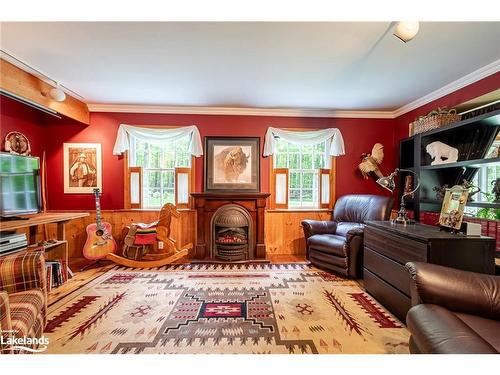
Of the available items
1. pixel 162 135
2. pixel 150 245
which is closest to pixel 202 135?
pixel 162 135

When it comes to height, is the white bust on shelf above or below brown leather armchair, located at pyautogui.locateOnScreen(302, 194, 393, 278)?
above

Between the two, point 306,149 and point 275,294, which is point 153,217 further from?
point 306,149

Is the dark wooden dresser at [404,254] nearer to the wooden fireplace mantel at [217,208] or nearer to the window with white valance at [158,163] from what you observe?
the wooden fireplace mantel at [217,208]

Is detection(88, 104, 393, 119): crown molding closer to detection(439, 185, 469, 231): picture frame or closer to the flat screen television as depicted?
the flat screen television

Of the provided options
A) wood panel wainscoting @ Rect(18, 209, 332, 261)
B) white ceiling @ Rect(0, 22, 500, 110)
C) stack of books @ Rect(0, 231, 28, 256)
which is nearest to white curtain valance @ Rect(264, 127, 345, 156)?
white ceiling @ Rect(0, 22, 500, 110)

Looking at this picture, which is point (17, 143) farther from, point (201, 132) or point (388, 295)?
point (388, 295)

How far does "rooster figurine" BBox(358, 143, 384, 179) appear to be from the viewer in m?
4.30

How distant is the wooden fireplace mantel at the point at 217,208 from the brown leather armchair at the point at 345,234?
0.74m

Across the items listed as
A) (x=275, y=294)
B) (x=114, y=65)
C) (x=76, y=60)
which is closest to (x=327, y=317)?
(x=275, y=294)

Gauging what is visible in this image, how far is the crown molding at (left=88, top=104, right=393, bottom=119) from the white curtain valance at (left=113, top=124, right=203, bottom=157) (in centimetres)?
30

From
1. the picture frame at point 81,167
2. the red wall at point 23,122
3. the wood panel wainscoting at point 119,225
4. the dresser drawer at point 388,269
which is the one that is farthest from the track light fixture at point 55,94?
the dresser drawer at point 388,269

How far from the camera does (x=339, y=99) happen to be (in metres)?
3.76

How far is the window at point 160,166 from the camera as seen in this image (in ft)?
14.1
